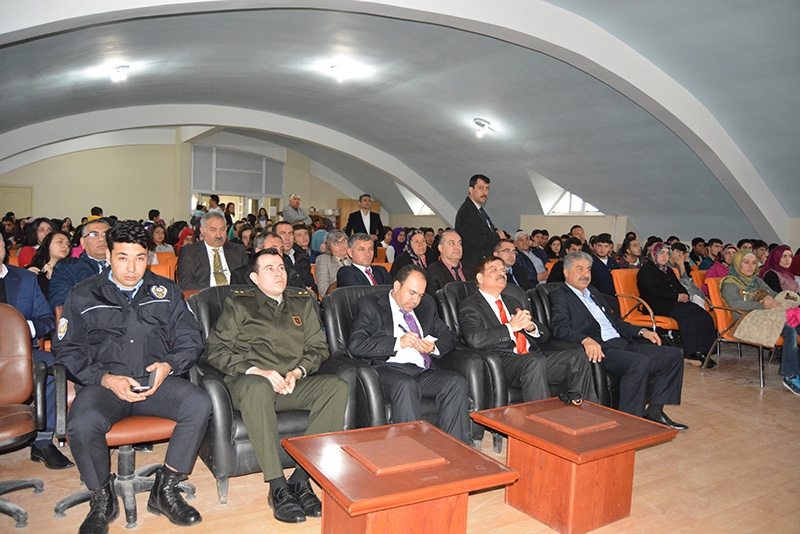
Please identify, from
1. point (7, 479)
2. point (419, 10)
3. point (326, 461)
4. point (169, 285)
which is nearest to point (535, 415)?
point (326, 461)

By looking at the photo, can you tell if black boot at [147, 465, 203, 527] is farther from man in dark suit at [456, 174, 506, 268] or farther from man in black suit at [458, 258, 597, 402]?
man in dark suit at [456, 174, 506, 268]

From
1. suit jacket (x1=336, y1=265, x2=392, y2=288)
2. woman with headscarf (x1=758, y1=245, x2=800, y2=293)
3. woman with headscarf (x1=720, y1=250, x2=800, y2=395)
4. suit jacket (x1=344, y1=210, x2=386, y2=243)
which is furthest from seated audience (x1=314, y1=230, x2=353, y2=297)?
woman with headscarf (x1=758, y1=245, x2=800, y2=293)

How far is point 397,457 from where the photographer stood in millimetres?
2125

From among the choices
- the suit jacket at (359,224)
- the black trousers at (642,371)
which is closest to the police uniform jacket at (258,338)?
the black trousers at (642,371)

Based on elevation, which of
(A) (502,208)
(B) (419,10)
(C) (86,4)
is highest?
(B) (419,10)

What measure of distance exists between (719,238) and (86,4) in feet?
31.9

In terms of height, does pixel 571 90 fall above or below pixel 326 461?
above

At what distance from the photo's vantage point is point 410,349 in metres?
3.29

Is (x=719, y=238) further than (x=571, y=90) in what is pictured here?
Yes

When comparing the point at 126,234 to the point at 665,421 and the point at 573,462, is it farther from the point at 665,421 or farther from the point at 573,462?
the point at 665,421

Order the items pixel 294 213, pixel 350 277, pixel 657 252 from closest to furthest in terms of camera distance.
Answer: pixel 350 277, pixel 657 252, pixel 294 213

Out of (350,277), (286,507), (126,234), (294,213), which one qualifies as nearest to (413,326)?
(350,277)

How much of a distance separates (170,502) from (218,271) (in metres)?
2.42

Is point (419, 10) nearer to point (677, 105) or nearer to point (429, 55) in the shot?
point (429, 55)
